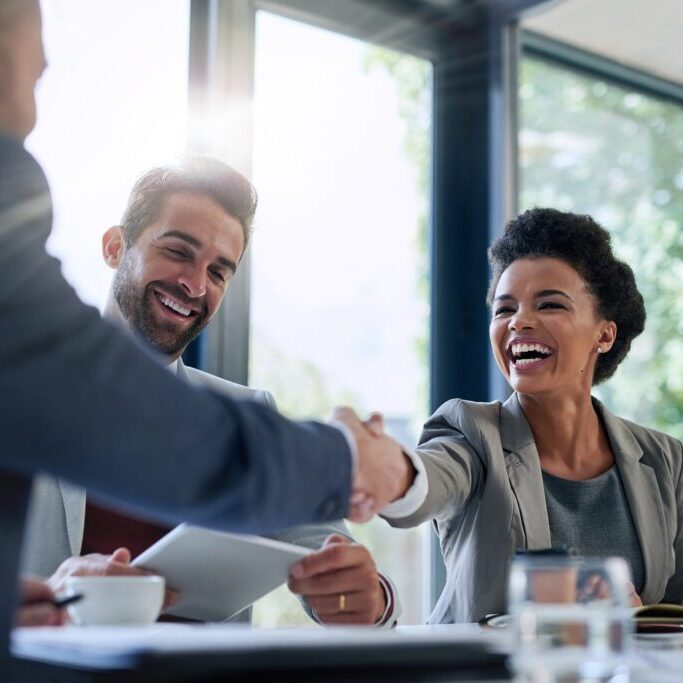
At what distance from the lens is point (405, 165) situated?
11.4 feet

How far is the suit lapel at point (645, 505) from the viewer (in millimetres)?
2197

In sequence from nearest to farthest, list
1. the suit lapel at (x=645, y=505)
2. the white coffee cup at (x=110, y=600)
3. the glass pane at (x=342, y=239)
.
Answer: the white coffee cup at (x=110, y=600)
the suit lapel at (x=645, y=505)
the glass pane at (x=342, y=239)

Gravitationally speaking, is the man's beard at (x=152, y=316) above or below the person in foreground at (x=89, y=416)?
above

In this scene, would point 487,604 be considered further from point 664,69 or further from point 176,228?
point 664,69

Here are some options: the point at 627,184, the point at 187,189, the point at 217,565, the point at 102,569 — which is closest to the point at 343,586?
the point at 217,565

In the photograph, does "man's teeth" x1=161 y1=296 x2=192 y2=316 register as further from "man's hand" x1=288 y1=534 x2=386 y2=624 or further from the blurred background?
"man's hand" x1=288 y1=534 x2=386 y2=624

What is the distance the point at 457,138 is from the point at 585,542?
5.92 feet

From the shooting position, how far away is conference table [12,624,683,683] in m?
0.68

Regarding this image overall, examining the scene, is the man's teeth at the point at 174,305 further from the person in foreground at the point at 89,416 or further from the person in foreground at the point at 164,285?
the person in foreground at the point at 89,416

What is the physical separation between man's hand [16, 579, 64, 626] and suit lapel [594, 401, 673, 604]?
1.50m

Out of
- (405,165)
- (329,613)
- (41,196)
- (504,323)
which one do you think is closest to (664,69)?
(405,165)

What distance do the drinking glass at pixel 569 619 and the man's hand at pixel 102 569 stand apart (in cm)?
66

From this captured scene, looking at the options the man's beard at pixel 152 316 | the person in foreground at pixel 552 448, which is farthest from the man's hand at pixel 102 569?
the man's beard at pixel 152 316

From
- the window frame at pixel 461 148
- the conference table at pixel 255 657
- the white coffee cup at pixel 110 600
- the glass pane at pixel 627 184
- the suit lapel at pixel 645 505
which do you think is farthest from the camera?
the glass pane at pixel 627 184
